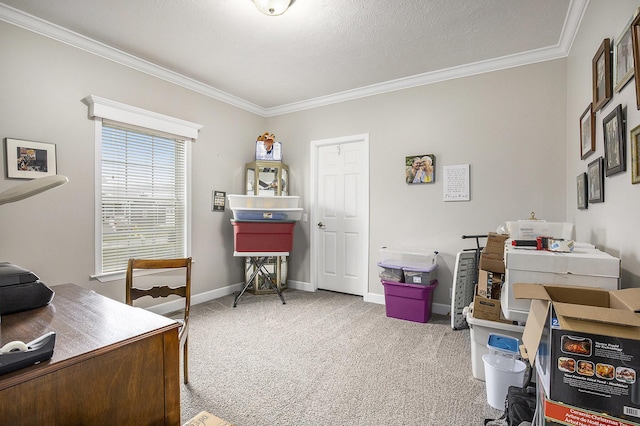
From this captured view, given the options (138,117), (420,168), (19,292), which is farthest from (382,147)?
(19,292)

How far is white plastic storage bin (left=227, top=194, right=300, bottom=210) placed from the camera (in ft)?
12.7

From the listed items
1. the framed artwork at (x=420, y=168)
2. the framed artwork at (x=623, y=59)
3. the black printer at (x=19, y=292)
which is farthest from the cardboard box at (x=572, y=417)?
the framed artwork at (x=420, y=168)

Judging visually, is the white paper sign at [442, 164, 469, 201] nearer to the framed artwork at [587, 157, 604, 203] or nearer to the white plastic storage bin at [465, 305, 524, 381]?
the framed artwork at [587, 157, 604, 203]

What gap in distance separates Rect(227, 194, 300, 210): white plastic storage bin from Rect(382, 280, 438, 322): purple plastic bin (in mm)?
1516

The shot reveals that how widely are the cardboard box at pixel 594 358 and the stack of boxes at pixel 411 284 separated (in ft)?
7.30

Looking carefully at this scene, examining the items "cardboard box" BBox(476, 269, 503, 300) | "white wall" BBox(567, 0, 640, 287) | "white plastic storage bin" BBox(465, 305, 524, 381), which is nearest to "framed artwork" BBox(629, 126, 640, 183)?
"white wall" BBox(567, 0, 640, 287)

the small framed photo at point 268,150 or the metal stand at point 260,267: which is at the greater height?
the small framed photo at point 268,150

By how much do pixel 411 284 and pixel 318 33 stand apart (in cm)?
260

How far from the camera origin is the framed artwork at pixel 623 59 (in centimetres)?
146

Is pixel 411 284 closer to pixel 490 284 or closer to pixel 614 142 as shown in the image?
pixel 490 284

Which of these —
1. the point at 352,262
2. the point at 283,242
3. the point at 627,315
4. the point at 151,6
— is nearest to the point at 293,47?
the point at 151,6

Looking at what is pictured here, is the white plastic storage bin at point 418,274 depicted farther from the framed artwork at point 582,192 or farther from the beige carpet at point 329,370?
the framed artwork at point 582,192

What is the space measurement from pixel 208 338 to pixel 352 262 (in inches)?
83.0

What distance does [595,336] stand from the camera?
0.94 meters
